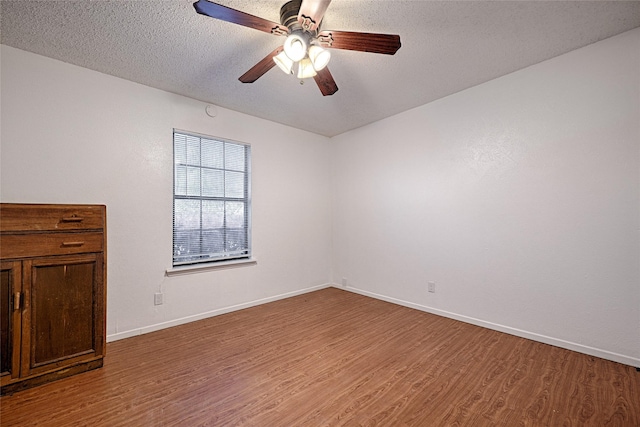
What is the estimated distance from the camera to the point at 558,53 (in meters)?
2.43

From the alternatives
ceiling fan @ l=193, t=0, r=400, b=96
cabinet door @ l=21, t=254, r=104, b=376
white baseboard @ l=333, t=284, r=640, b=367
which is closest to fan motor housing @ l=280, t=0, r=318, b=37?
ceiling fan @ l=193, t=0, r=400, b=96

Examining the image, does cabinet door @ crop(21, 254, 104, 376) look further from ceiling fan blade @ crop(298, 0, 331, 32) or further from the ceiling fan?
ceiling fan blade @ crop(298, 0, 331, 32)

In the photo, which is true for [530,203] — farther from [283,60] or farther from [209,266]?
[209,266]

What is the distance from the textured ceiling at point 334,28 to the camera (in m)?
1.86

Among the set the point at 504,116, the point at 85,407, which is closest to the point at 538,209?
the point at 504,116

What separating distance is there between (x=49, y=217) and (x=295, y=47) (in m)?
2.14

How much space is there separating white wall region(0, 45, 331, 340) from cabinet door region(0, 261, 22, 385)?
2.53 feet

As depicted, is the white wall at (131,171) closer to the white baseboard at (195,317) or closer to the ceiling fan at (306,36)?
the white baseboard at (195,317)

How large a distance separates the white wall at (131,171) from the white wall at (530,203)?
1.68 meters

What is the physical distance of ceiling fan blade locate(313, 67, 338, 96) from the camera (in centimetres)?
209

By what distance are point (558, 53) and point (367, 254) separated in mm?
3039

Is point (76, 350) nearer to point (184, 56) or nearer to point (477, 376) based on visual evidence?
point (184, 56)

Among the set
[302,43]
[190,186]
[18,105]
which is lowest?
[190,186]

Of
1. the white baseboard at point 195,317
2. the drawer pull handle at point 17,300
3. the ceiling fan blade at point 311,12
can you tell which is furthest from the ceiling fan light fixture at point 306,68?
the white baseboard at point 195,317
